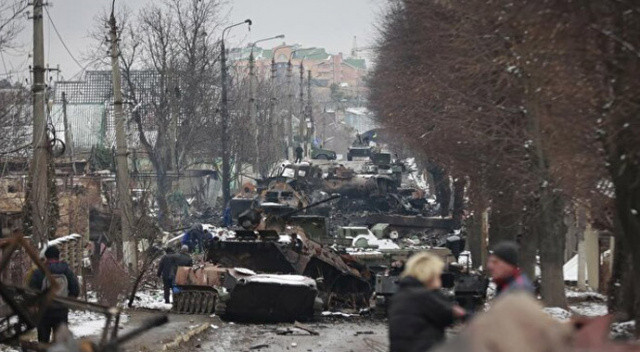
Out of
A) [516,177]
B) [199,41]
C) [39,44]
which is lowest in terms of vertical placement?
[516,177]

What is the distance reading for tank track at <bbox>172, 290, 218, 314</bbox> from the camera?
26625mm

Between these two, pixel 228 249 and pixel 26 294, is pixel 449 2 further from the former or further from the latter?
pixel 26 294

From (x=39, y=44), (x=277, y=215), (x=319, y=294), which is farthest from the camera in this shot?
(x=277, y=215)

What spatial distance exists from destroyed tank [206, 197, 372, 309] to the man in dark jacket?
433 inches

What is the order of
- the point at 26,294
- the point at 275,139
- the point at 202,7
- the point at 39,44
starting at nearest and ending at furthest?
1. the point at 26,294
2. the point at 39,44
3. the point at 202,7
4. the point at 275,139

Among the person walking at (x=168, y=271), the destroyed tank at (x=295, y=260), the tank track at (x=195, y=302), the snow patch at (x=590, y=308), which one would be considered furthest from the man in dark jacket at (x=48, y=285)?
the snow patch at (x=590, y=308)

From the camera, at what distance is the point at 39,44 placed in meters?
26.2

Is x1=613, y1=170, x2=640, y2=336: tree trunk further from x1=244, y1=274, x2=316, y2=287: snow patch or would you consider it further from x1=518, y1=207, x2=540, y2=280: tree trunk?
x1=518, y1=207, x2=540, y2=280: tree trunk

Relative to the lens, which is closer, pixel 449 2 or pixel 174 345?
pixel 174 345

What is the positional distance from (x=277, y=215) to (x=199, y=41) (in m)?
41.6

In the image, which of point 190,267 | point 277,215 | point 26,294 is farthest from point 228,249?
point 26,294

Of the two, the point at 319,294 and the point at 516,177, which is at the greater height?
the point at 516,177

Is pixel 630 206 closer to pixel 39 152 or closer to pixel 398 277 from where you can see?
pixel 398 277

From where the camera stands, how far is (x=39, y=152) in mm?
25500
